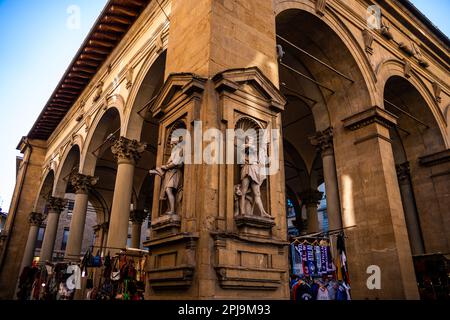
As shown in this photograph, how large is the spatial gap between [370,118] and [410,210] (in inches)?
188

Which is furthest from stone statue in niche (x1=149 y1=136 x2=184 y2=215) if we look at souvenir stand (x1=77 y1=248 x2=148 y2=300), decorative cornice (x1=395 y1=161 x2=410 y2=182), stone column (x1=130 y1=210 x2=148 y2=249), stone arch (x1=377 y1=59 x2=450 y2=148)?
stone column (x1=130 y1=210 x2=148 y2=249)

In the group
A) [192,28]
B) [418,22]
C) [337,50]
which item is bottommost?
[192,28]

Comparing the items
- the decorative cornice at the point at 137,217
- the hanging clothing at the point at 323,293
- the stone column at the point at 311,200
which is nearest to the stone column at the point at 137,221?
the decorative cornice at the point at 137,217

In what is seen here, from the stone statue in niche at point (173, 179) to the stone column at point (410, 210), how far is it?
9.67 meters

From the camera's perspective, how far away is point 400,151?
12641mm

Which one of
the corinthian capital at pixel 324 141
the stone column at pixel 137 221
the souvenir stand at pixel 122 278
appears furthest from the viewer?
the stone column at pixel 137 221

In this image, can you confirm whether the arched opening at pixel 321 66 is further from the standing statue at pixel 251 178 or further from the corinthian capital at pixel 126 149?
the corinthian capital at pixel 126 149

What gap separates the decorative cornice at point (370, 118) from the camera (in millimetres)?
8992

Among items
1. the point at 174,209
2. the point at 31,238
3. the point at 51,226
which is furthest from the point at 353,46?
the point at 31,238

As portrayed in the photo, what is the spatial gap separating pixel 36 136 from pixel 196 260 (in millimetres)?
19004

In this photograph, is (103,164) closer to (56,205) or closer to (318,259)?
(56,205)

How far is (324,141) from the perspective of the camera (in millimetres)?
9953

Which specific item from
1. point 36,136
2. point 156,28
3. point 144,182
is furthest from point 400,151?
point 36,136

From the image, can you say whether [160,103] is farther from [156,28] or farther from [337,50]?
[337,50]
